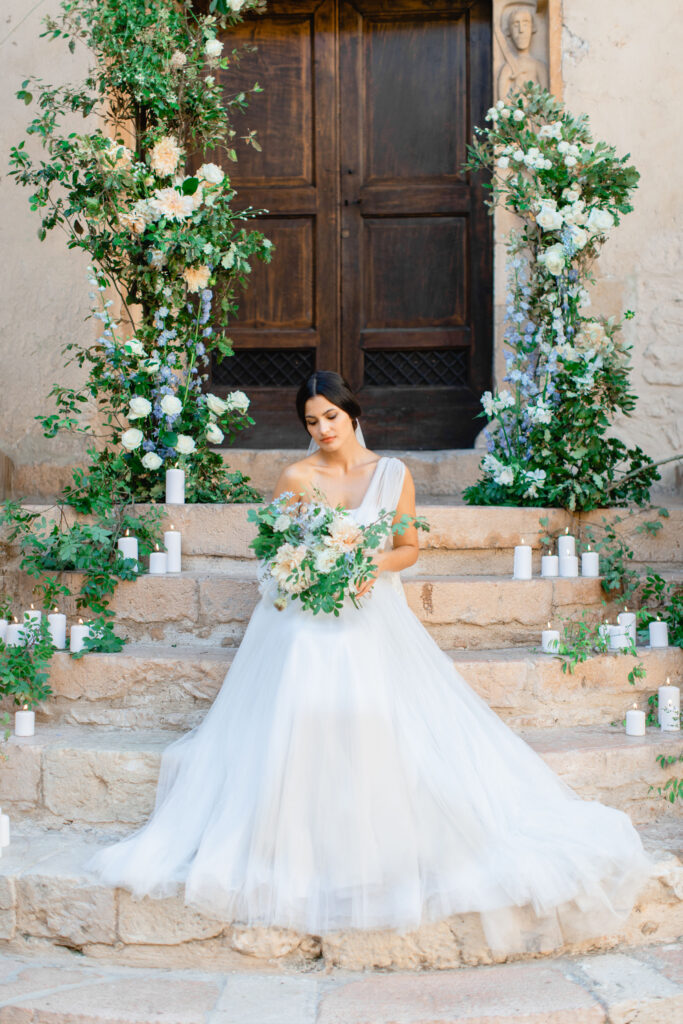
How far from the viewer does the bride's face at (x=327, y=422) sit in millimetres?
3594

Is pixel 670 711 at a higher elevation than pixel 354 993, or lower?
higher

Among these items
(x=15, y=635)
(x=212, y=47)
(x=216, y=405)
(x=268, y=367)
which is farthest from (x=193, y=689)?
(x=268, y=367)

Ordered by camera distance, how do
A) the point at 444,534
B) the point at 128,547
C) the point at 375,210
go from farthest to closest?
the point at 375,210 < the point at 444,534 < the point at 128,547

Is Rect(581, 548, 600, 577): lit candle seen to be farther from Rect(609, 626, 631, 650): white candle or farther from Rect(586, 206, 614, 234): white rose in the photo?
Rect(586, 206, 614, 234): white rose

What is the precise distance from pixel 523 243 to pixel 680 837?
2790 millimetres

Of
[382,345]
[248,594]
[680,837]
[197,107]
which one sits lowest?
[680,837]

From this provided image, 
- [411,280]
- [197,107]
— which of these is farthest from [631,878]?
[411,280]

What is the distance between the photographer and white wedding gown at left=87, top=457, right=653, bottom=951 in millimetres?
2691

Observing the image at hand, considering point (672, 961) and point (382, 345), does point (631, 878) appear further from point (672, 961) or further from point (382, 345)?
point (382, 345)

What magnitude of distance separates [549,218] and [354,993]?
3335 mm

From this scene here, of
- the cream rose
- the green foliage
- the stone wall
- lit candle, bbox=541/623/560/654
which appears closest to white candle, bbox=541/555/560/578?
the green foliage

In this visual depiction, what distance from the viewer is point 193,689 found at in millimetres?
3600

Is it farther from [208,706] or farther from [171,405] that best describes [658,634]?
[171,405]

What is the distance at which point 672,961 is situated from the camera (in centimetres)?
283
